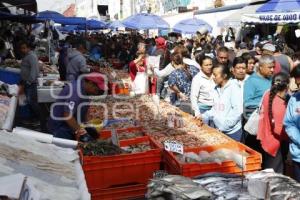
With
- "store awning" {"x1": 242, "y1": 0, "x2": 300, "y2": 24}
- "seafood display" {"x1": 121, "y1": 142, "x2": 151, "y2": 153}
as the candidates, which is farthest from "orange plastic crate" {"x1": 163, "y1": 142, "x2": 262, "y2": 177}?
"store awning" {"x1": 242, "y1": 0, "x2": 300, "y2": 24}

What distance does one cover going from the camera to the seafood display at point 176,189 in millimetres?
3712

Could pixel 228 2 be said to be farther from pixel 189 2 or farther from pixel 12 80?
pixel 12 80

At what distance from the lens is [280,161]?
17.9 feet

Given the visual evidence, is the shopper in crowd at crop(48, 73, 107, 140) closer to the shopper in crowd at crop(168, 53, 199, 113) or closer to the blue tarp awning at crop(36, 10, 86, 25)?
the shopper in crowd at crop(168, 53, 199, 113)

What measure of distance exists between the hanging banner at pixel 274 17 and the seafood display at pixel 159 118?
13.3 ft

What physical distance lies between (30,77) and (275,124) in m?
6.06

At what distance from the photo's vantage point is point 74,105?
17.1 feet

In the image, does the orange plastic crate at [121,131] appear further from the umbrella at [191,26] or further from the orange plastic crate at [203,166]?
the umbrella at [191,26]

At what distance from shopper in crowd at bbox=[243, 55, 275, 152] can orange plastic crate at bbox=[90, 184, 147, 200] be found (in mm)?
1882

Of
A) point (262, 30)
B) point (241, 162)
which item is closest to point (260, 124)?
point (241, 162)

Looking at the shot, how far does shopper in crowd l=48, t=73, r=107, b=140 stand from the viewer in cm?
500

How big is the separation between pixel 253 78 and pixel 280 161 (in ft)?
3.98

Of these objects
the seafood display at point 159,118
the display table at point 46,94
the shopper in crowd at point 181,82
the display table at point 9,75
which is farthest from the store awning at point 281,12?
the display table at point 9,75

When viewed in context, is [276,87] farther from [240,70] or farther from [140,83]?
[140,83]
